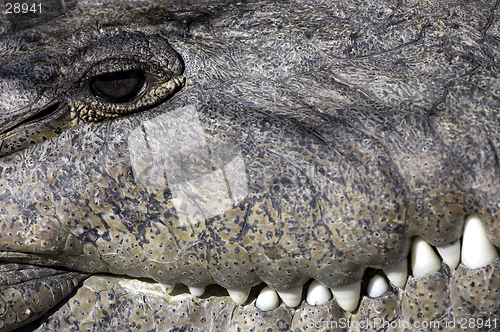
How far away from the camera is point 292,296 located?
161 centimetres

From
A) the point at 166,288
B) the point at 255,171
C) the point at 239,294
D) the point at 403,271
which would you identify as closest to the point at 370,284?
the point at 403,271

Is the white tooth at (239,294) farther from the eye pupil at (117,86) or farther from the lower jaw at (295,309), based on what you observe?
the eye pupil at (117,86)

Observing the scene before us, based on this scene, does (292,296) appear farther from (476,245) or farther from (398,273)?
(476,245)

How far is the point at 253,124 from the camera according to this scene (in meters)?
1.59

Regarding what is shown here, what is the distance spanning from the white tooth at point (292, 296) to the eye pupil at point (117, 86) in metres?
0.97

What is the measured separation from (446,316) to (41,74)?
5.71 ft

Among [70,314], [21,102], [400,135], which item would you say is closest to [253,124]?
[400,135]

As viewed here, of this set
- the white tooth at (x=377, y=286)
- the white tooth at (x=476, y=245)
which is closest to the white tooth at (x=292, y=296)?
the white tooth at (x=377, y=286)

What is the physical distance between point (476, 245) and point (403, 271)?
25 centimetres

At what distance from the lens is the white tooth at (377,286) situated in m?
1.56

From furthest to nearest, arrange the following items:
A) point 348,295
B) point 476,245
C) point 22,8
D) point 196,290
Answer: point 22,8
point 196,290
point 348,295
point 476,245

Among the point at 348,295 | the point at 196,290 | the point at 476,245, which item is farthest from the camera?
the point at 196,290

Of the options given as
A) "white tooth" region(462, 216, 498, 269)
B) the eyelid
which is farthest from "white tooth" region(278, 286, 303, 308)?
the eyelid

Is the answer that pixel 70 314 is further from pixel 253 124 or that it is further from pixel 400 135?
pixel 400 135
